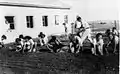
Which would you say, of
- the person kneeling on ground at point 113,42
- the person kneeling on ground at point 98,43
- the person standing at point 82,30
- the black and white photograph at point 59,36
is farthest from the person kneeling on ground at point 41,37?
the person kneeling on ground at point 113,42

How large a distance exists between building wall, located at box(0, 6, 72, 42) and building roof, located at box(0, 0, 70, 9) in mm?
31

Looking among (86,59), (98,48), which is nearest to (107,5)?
(98,48)

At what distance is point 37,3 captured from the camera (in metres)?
2.26

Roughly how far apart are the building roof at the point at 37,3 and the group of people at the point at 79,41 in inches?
7.4

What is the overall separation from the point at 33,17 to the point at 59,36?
0.34 meters

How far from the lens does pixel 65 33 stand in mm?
2154

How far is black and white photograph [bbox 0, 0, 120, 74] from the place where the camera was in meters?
2.03

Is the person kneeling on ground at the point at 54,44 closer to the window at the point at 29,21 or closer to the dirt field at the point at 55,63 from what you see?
the dirt field at the point at 55,63

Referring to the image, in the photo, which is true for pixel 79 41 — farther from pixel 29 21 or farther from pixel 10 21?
pixel 10 21

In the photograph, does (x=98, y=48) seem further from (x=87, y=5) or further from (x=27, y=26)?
(x=27, y=26)

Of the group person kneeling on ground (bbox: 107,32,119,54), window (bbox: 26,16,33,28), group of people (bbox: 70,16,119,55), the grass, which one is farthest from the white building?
person kneeling on ground (bbox: 107,32,119,54)

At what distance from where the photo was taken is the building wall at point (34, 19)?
217 centimetres

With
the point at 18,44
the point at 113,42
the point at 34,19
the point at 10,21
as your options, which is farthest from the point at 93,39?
the point at 10,21

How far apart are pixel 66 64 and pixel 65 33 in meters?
0.30
